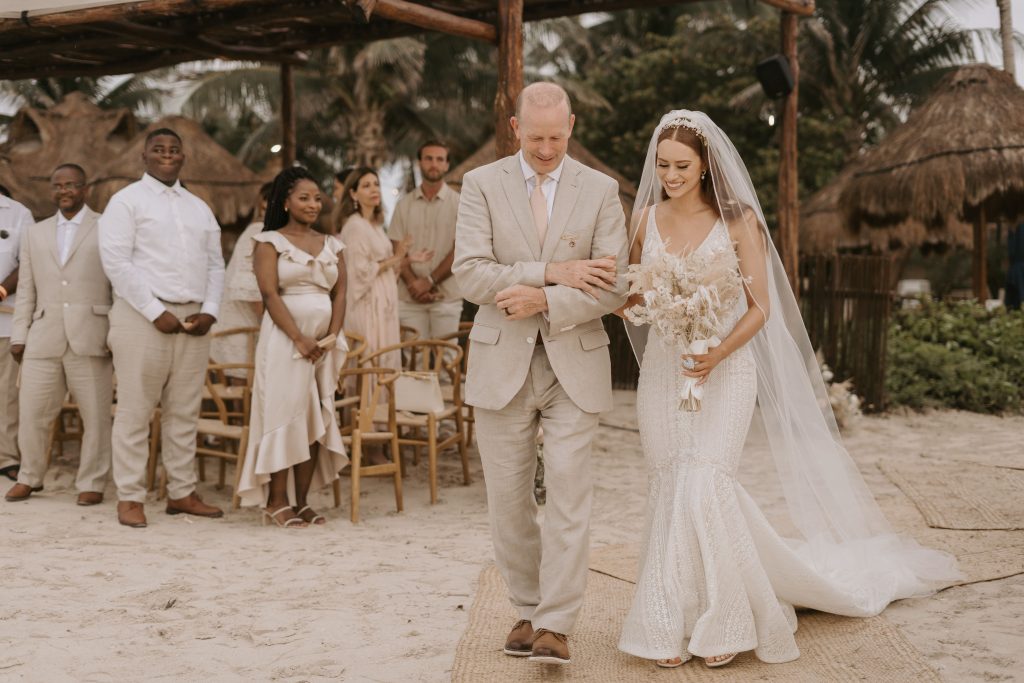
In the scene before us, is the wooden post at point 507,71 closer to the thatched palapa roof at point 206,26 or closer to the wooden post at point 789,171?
the thatched palapa roof at point 206,26

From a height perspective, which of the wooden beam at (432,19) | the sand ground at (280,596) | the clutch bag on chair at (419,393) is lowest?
the sand ground at (280,596)

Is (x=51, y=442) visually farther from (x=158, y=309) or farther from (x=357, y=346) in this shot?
(x=357, y=346)

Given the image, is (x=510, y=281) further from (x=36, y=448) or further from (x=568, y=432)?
(x=36, y=448)

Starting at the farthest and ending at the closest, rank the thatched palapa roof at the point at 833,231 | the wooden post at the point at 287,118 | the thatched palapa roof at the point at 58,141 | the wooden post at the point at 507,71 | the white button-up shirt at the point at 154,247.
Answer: the thatched palapa roof at the point at 833,231 → the thatched palapa roof at the point at 58,141 → the wooden post at the point at 287,118 → the wooden post at the point at 507,71 → the white button-up shirt at the point at 154,247

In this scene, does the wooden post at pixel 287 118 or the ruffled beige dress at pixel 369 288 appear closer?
→ the ruffled beige dress at pixel 369 288

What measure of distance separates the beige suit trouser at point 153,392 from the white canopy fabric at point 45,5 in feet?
8.24

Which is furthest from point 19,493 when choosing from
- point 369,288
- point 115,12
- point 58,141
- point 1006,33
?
point 1006,33

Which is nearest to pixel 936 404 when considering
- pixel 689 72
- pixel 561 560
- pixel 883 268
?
pixel 883 268

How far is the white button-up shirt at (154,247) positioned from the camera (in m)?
6.37

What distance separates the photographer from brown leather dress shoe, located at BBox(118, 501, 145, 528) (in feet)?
21.1

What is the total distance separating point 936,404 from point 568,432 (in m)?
8.09

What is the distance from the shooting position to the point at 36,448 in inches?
283

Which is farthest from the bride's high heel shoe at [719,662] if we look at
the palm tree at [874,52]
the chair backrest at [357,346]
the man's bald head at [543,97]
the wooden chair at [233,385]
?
the palm tree at [874,52]

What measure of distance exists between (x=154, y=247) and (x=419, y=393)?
188 centimetres
